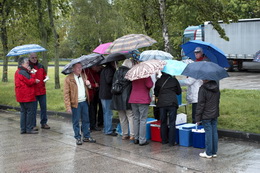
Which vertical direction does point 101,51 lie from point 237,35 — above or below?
below

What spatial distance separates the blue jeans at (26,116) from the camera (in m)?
10.2

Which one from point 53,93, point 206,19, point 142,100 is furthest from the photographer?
point 53,93

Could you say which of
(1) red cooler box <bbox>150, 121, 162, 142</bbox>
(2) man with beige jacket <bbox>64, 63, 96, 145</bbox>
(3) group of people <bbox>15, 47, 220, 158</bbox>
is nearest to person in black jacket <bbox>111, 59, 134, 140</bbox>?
(3) group of people <bbox>15, 47, 220, 158</bbox>

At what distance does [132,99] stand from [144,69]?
0.79 meters

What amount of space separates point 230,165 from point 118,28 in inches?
2100

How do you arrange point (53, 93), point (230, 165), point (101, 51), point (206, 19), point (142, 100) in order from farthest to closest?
point (53, 93), point (206, 19), point (101, 51), point (142, 100), point (230, 165)

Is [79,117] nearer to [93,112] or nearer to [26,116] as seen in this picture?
[93,112]

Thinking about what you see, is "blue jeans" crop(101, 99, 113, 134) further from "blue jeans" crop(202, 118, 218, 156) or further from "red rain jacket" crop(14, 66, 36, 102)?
"blue jeans" crop(202, 118, 218, 156)

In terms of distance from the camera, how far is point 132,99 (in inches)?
337

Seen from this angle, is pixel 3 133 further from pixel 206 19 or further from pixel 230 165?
pixel 206 19

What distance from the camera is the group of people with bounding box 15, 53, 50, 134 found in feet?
32.9

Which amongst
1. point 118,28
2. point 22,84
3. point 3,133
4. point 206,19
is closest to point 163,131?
point 22,84

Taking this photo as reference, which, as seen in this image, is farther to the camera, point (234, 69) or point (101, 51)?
point (234, 69)

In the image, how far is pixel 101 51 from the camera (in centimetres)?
998
